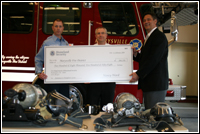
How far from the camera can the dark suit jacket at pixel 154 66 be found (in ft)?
6.98

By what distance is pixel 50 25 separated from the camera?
12.6ft

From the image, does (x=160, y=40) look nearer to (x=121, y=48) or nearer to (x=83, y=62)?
(x=121, y=48)

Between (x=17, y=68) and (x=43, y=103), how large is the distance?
236 cm

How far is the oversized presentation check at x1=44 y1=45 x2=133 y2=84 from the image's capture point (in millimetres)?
2223

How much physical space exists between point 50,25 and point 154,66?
2456 millimetres

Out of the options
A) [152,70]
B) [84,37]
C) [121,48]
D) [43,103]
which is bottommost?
[43,103]

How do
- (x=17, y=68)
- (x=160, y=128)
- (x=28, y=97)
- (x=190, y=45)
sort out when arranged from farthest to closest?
(x=190, y=45), (x=17, y=68), (x=28, y=97), (x=160, y=128)

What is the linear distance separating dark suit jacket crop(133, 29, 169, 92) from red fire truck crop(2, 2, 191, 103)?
5.36ft

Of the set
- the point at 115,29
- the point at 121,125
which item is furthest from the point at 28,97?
the point at 115,29

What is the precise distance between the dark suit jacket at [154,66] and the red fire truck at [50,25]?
1.63 meters

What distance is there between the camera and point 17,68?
373 cm

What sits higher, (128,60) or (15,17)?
(15,17)

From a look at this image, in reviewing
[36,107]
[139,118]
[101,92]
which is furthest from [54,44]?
[139,118]

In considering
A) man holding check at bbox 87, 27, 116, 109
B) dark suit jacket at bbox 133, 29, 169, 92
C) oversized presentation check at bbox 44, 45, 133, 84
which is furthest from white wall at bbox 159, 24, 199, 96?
oversized presentation check at bbox 44, 45, 133, 84
